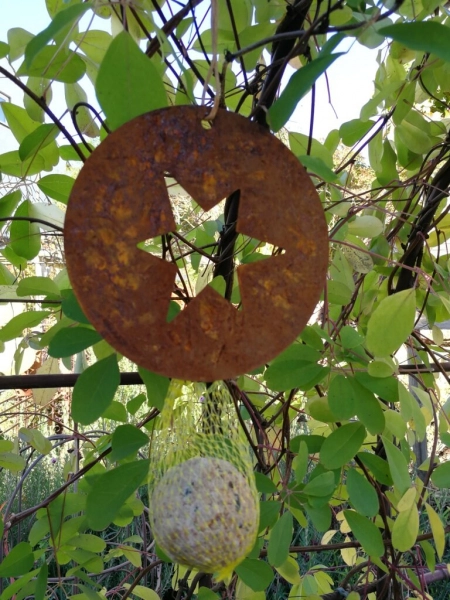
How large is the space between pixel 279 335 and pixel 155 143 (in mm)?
150

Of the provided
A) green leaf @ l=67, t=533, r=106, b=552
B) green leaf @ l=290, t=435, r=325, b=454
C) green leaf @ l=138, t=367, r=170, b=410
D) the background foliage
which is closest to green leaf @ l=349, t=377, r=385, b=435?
the background foliage

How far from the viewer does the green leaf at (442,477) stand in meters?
0.76

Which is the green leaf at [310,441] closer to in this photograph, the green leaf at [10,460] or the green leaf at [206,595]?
the green leaf at [206,595]

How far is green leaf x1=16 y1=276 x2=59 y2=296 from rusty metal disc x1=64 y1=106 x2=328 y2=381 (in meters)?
0.39

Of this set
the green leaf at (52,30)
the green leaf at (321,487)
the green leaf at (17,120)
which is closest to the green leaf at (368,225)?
the green leaf at (321,487)

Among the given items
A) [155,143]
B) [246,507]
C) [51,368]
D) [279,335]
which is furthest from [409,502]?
[51,368]

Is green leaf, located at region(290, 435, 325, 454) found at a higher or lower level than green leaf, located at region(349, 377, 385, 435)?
lower

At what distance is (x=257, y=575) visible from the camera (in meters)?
0.75

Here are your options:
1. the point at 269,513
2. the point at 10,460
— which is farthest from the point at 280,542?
the point at 10,460

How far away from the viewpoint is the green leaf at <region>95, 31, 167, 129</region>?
15.2 inches

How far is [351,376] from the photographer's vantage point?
2.36 feet

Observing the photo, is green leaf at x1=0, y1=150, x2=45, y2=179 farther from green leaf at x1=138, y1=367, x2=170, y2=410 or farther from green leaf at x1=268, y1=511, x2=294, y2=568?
green leaf at x1=268, y1=511, x2=294, y2=568

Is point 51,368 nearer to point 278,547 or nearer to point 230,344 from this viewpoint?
point 278,547

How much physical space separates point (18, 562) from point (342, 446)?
0.44 meters
